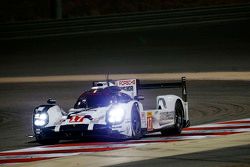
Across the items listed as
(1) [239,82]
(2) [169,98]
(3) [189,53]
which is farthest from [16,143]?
(3) [189,53]

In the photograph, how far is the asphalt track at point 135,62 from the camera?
Answer: 2106 cm

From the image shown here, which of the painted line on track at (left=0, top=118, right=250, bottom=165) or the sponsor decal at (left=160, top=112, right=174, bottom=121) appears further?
the sponsor decal at (left=160, top=112, right=174, bottom=121)

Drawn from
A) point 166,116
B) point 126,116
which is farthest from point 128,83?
point 126,116

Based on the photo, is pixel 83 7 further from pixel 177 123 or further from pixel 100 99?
pixel 100 99

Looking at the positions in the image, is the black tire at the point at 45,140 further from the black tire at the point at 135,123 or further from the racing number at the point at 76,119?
the black tire at the point at 135,123

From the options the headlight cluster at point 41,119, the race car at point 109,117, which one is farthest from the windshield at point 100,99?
the headlight cluster at point 41,119

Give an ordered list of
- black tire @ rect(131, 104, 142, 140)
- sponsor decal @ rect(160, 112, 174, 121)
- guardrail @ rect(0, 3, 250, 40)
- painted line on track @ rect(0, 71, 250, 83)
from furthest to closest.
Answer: guardrail @ rect(0, 3, 250, 40) < painted line on track @ rect(0, 71, 250, 83) < sponsor decal @ rect(160, 112, 174, 121) < black tire @ rect(131, 104, 142, 140)

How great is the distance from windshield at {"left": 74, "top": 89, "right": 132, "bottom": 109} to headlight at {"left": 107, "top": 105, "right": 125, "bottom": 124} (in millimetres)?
490

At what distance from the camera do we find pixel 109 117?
46.8ft

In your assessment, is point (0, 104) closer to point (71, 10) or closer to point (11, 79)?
point (11, 79)

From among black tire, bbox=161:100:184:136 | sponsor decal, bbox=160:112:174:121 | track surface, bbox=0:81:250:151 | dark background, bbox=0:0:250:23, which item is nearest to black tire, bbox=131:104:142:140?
sponsor decal, bbox=160:112:174:121

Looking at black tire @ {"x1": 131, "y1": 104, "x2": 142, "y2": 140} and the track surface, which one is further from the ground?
the track surface

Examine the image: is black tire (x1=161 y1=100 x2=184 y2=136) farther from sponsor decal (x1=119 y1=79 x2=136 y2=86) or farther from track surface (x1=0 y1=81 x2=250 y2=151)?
track surface (x1=0 y1=81 x2=250 y2=151)

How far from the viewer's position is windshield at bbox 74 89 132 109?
48.9 feet
